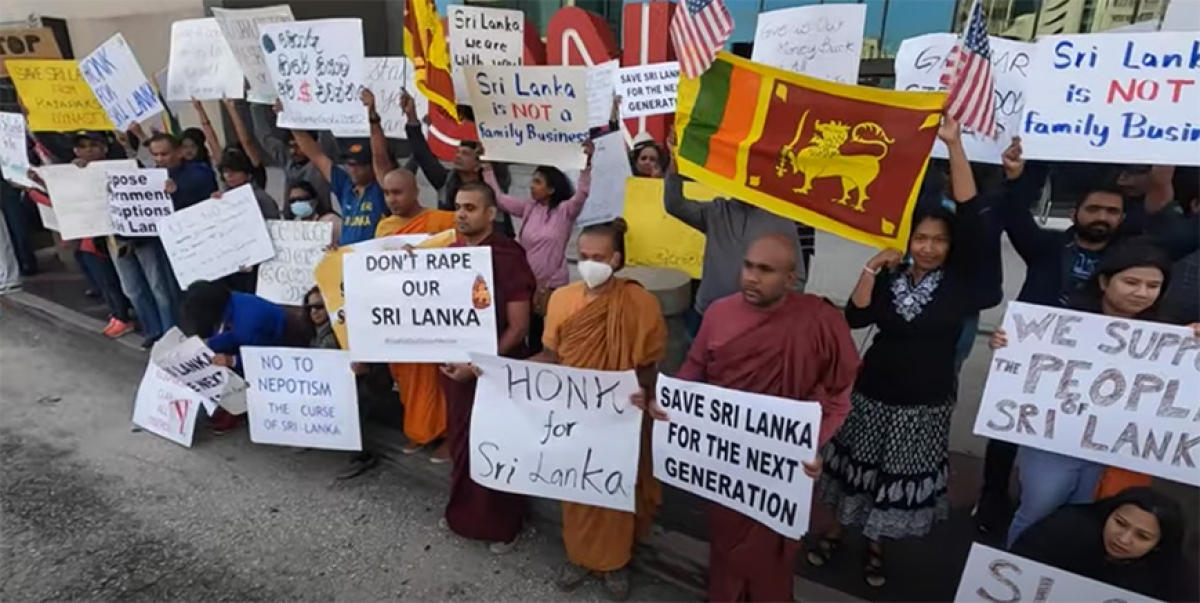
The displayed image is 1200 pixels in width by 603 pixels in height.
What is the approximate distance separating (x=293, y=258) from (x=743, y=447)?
3499mm

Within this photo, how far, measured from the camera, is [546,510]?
13.1 feet

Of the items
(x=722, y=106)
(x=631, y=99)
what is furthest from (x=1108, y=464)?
(x=631, y=99)

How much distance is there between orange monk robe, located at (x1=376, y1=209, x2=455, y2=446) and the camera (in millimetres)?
4129

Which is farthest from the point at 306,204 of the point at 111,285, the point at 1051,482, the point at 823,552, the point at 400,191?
the point at 1051,482

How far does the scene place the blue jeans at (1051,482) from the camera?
8.98ft

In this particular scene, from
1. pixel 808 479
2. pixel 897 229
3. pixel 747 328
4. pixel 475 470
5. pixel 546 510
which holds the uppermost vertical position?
pixel 897 229

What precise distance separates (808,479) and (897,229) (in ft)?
3.15

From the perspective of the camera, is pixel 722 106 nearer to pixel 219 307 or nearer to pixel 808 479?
pixel 808 479

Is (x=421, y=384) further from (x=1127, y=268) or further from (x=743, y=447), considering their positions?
(x=1127, y=268)

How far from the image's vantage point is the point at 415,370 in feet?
14.1

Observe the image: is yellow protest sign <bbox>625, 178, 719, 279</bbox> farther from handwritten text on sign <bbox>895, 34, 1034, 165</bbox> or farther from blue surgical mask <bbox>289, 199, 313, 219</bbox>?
blue surgical mask <bbox>289, 199, 313, 219</bbox>

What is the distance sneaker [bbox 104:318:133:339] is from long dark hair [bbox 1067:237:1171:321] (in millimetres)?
7250

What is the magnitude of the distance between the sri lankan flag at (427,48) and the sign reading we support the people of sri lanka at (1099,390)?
342 cm

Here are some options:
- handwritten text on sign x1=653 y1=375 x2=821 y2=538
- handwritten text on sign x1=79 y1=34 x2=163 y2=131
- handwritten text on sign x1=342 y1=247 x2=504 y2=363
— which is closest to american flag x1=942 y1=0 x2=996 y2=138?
handwritten text on sign x1=653 y1=375 x2=821 y2=538
